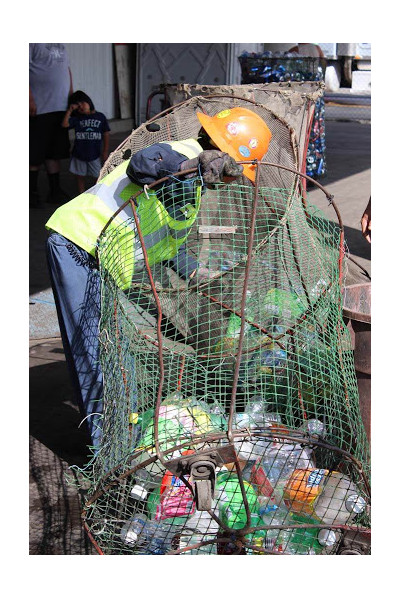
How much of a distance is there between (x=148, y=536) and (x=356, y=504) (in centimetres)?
79

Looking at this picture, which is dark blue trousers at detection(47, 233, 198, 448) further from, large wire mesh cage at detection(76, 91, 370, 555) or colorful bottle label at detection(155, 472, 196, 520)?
colorful bottle label at detection(155, 472, 196, 520)

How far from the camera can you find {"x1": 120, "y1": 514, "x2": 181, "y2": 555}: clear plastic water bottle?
A: 2738 millimetres

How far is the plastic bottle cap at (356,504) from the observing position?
2.80 metres

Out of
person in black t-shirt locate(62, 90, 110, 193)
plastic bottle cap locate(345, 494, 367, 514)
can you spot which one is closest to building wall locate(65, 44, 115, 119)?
person in black t-shirt locate(62, 90, 110, 193)

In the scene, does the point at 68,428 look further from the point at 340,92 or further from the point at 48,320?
the point at 340,92

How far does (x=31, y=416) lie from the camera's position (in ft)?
13.9

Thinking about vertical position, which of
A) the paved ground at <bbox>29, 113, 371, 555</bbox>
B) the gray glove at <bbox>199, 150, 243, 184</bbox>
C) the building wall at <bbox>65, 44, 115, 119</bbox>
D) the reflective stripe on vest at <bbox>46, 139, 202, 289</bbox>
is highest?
the building wall at <bbox>65, 44, 115, 119</bbox>

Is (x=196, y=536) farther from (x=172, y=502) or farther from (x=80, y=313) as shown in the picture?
(x=80, y=313)

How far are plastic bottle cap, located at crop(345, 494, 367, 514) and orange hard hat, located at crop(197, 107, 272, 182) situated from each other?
4.83 ft

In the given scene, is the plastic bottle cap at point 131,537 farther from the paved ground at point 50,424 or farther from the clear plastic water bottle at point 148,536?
the paved ground at point 50,424

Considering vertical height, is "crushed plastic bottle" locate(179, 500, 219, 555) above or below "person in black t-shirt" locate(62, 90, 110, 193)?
below

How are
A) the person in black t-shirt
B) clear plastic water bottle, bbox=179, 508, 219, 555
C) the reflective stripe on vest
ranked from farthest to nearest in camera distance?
the person in black t-shirt
the reflective stripe on vest
clear plastic water bottle, bbox=179, 508, 219, 555

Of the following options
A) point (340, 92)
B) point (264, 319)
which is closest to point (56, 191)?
point (264, 319)

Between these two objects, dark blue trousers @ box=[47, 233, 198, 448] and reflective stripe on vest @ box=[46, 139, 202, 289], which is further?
dark blue trousers @ box=[47, 233, 198, 448]
